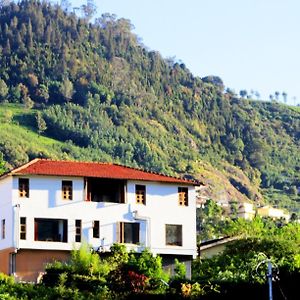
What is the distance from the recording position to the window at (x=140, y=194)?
204ft

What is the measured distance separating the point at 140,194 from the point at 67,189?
365 centimetres

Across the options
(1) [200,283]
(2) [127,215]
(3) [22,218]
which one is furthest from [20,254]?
(1) [200,283]

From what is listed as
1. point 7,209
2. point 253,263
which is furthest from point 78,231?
point 253,263

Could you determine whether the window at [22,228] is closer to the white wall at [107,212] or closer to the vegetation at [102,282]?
the white wall at [107,212]

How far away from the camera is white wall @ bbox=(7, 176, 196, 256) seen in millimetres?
60125

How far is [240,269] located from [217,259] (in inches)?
287

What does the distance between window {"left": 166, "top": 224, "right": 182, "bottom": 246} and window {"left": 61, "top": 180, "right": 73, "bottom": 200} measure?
5.09m

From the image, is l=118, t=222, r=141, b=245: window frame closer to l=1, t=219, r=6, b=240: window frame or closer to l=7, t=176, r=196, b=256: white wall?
l=7, t=176, r=196, b=256: white wall

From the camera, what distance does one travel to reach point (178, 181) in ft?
→ 208

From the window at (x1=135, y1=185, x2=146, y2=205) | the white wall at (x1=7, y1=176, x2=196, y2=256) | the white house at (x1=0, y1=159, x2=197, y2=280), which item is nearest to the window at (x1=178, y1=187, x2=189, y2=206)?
the white house at (x1=0, y1=159, x2=197, y2=280)

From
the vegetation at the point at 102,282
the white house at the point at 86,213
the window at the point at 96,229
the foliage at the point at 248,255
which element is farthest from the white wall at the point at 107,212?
the vegetation at the point at 102,282

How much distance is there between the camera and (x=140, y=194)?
62.4 m

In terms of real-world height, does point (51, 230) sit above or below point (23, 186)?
below

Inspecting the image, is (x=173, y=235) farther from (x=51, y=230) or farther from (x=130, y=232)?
(x=51, y=230)
